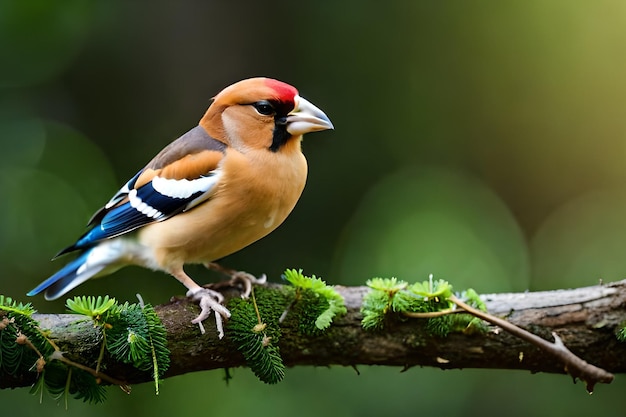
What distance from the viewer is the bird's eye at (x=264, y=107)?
2.87m

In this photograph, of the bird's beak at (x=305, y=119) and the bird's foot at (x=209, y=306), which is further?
the bird's beak at (x=305, y=119)

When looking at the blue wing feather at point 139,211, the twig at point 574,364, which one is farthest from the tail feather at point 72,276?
the twig at point 574,364

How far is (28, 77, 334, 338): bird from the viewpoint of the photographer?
2762 mm

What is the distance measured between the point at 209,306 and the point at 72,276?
94 centimetres

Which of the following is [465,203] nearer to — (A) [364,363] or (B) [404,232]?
(B) [404,232]

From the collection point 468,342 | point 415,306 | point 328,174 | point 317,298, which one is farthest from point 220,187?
point 328,174

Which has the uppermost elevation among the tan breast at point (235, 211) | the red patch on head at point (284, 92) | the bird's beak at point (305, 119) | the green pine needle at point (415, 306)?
the red patch on head at point (284, 92)

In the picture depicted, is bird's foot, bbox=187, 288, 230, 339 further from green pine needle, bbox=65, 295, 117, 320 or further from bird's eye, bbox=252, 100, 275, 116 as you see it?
bird's eye, bbox=252, 100, 275, 116

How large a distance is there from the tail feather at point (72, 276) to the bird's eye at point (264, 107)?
998mm

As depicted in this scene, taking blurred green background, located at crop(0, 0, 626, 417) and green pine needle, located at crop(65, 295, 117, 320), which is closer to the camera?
green pine needle, located at crop(65, 295, 117, 320)

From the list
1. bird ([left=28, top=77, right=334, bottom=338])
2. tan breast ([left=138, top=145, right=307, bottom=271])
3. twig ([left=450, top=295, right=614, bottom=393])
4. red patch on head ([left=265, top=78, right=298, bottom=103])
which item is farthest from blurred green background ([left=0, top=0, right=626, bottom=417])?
twig ([left=450, top=295, right=614, bottom=393])

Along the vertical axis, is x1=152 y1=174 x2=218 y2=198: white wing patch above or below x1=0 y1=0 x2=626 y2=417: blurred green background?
below

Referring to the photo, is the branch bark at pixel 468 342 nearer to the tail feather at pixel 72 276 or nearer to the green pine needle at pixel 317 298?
the green pine needle at pixel 317 298

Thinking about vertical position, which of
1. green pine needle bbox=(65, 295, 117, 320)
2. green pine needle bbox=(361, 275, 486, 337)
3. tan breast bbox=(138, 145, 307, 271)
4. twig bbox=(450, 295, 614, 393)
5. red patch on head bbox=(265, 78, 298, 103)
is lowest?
green pine needle bbox=(65, 295, 117, 320)
